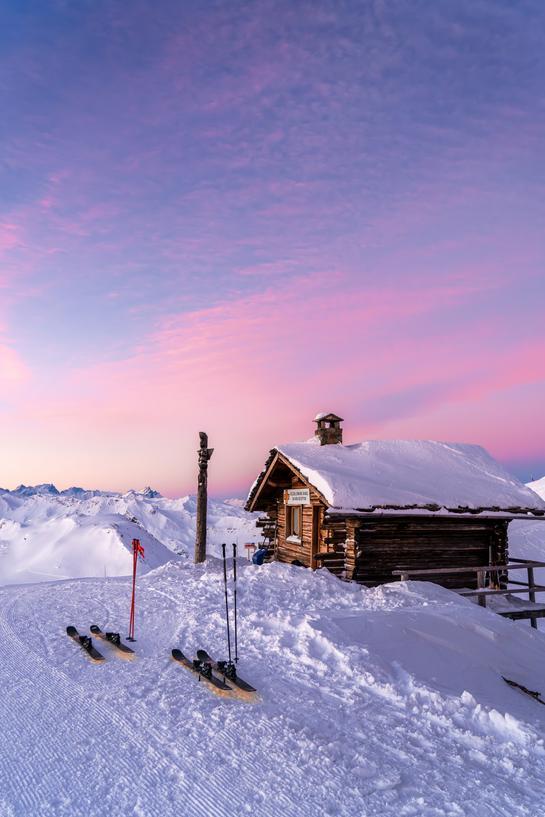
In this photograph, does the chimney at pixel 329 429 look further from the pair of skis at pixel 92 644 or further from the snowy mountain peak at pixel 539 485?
the snowy mountain peak at pixel 539 485

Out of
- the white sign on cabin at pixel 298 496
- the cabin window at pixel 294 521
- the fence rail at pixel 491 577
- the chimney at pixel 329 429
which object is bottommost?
the fence rail at pixel 491 577

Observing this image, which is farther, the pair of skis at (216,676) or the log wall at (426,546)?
the log wall at (426,546)

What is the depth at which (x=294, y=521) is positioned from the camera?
20.0m

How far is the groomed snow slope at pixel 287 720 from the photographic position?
15.6ft

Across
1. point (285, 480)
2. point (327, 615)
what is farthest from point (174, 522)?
point (327, 615)

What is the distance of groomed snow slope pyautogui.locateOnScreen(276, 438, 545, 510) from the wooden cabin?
0.04 metres

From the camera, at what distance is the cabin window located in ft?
63.1

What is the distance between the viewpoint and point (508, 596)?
16750 mm

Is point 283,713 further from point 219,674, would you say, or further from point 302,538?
point 302,538

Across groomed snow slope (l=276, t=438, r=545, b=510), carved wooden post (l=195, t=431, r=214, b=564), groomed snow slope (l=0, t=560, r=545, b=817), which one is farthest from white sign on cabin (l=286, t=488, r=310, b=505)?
groomed snow slope (l=0, t=560, r=545, b=817)

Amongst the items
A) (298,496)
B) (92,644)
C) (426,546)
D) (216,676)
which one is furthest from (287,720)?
(298,496)

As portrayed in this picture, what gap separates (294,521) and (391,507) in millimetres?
5787

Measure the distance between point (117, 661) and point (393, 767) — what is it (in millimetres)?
4639

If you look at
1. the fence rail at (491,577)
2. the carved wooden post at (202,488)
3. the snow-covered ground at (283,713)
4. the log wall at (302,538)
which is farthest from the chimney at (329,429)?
the snow-covered ground at (283,713)
